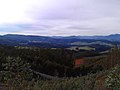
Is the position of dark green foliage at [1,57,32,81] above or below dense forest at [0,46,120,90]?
above

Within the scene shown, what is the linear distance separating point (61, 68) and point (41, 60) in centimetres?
781

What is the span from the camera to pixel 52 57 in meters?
103

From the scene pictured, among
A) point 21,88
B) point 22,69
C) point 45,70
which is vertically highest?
point 22,69

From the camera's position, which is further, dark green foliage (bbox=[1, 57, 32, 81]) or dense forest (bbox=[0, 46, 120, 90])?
dense forest (bbox=[0, 46, 120, 90])

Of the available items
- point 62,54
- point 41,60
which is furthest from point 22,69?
point 62,54

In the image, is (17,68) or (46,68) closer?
(17,68)

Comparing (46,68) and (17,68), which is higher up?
(17,68)

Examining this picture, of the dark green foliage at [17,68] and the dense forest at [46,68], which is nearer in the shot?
the dark green foliage at [17,68]

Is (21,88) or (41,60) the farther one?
(41,60)

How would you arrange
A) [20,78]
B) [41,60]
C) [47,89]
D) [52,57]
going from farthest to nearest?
[52,57]
[41,60]
[20,78]
[47,89]

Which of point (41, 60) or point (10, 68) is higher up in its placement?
point (10, 68)

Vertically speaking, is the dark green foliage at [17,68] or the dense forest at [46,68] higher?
the dark green foliage at [17,68]

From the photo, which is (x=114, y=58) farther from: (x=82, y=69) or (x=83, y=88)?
(x=83, y=88)

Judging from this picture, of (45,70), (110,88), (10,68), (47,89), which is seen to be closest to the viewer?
(110,88)
